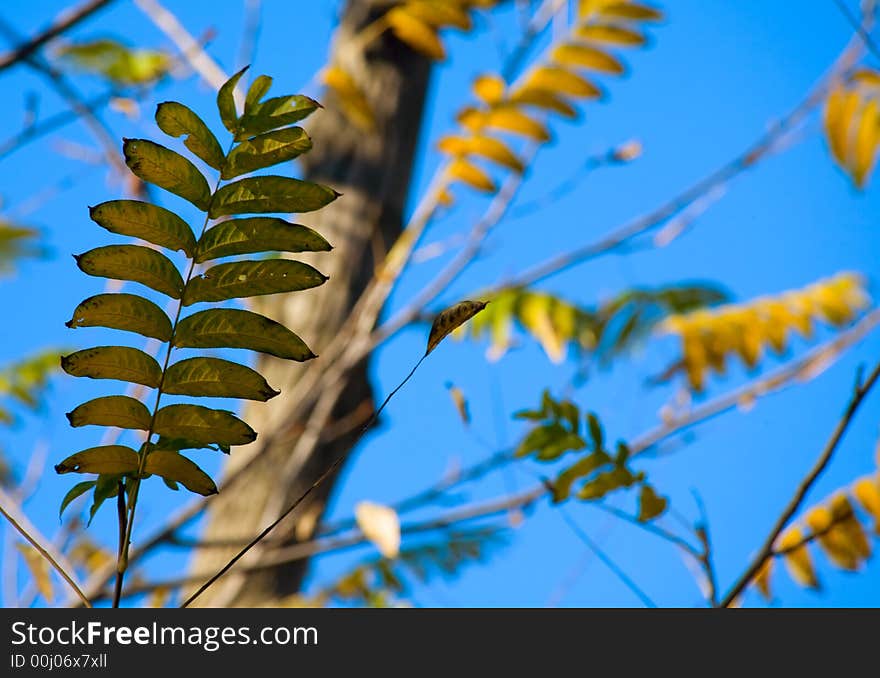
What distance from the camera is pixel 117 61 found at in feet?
7.77

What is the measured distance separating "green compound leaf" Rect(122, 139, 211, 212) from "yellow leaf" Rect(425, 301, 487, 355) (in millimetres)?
155

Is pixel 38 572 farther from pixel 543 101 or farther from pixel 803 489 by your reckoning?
pixel 543 101

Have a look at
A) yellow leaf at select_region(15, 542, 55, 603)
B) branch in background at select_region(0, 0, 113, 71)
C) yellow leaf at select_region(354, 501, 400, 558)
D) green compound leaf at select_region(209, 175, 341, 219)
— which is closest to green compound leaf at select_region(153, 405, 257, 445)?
green compound leaf at select_region(209, 175, 341, 219)

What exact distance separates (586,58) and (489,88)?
167 mm

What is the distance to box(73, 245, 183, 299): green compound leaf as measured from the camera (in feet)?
→ 1.63

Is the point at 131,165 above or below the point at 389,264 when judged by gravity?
below

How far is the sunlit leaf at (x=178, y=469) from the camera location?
0.55m

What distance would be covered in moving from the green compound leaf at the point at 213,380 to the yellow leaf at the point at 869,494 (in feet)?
3.12

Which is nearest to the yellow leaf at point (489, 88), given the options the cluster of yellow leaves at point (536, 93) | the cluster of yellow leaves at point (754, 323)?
the cluster of yellow leaves at point (536, 93)

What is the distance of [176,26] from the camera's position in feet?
6.32
